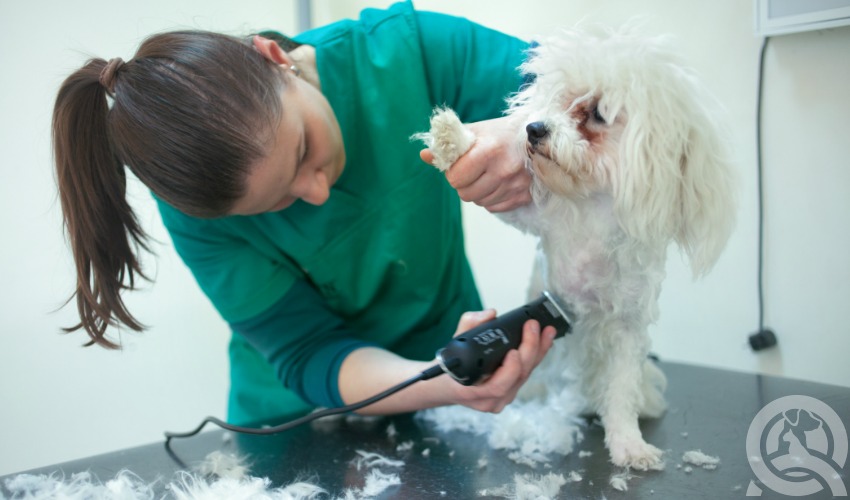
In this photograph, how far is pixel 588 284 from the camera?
769 millimetres

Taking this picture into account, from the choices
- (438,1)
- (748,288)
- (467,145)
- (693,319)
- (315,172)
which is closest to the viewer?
(467,145)

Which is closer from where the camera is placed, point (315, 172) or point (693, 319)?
point (315, 172)

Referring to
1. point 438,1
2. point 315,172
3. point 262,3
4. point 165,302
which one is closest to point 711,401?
point 315,172

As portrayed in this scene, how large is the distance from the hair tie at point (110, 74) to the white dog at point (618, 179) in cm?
38

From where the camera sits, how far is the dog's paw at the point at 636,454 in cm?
72

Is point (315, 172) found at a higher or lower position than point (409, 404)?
higher

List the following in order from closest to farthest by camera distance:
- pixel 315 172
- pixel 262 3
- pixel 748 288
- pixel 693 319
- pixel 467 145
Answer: pixel 467 145
pixel 315 172
pixel 748 288
pixel 693 319
pixel 262 3

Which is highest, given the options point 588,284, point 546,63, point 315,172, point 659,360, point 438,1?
point 438,1

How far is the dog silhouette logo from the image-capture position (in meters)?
0.64

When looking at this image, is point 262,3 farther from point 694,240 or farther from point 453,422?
point 694,240

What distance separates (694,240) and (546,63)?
0.26 m

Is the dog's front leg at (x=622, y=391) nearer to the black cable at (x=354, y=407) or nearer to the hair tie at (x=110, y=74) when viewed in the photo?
the black cable at (x=354, y=407)

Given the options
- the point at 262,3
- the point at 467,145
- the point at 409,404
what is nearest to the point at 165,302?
the point at 262,3

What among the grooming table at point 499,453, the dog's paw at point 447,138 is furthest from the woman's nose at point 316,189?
the grooming table at point 499,453
